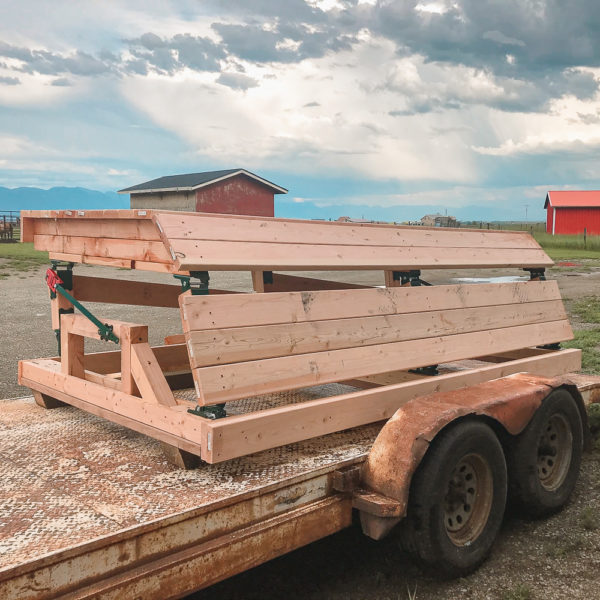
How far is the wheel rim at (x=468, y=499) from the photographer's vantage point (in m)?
3.41

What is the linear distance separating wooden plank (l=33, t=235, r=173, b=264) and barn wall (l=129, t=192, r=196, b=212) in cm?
4063

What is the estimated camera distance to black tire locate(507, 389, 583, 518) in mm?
3834

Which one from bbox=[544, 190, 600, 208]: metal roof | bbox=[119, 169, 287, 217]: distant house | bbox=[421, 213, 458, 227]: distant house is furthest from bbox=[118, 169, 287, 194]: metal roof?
bbox=[544, 190, 600, 208]: metal roof

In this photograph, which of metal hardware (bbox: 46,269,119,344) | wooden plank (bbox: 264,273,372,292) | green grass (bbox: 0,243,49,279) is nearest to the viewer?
metal hardware (bbox: 46,269,119,344)

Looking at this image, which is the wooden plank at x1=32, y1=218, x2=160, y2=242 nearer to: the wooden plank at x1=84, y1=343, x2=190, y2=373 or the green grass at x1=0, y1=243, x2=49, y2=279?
the wooden plank at x1=84, y1=343, x2=190, y2=373

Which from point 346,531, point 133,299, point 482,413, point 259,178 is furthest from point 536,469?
point 259,178

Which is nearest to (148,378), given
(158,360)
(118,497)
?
(118,497)

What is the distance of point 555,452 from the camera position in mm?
4215

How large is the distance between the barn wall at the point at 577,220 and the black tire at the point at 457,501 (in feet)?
165

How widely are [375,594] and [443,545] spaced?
45cm

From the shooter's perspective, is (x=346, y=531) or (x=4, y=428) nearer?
(x=4, y=428)

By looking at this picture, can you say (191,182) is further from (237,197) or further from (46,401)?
(46,401)

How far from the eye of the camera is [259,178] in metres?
47.6

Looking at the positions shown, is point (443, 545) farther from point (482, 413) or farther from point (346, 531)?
point (346, 531)
